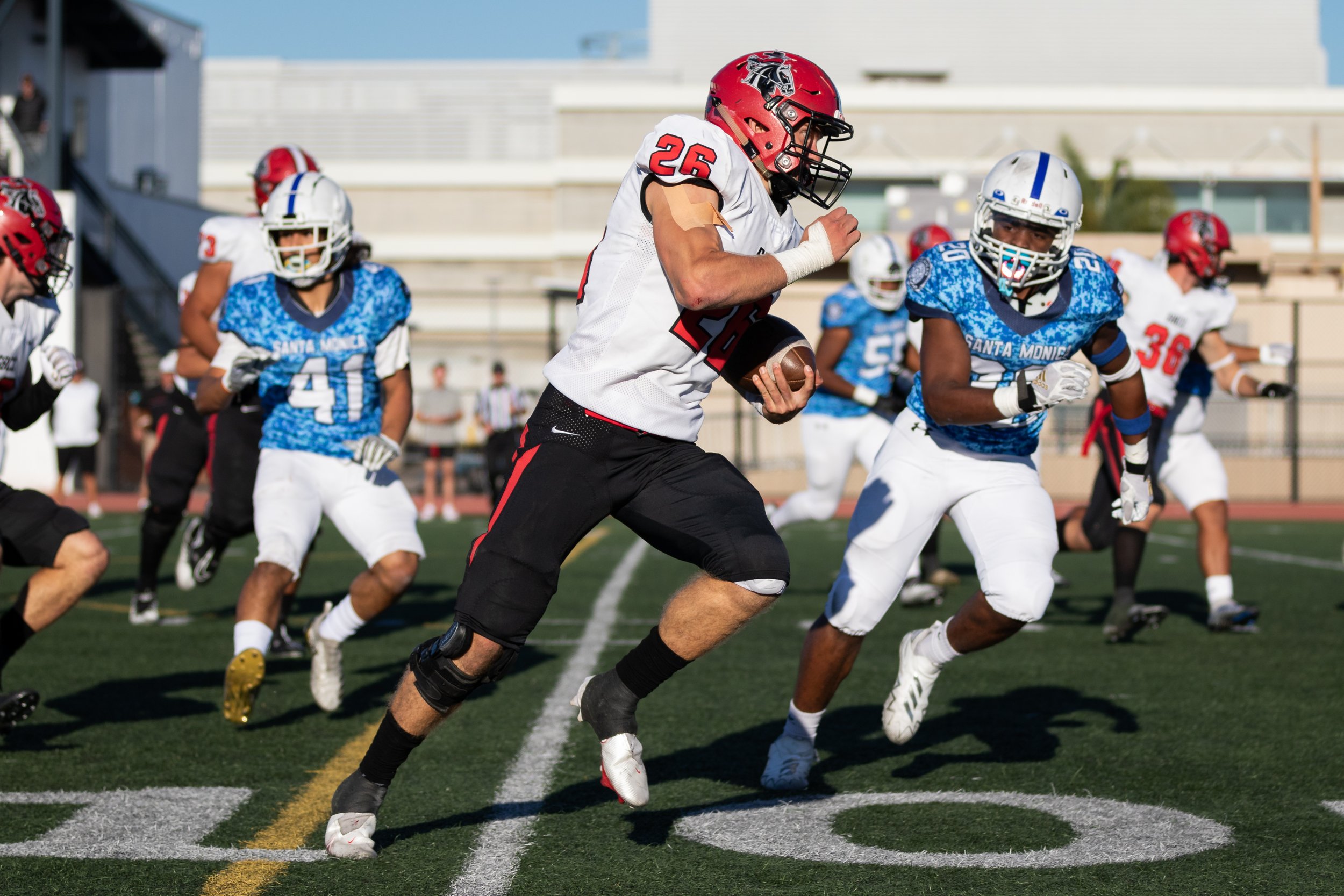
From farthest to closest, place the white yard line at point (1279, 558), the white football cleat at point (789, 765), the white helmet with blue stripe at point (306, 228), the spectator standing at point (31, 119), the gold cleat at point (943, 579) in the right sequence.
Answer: the spectator standing at point (31, 119)
the white yard line at point (1279, 558)
the gold cleat at point (943, 579)
the white helmet with blue stripe at point (306, 228)
the white football cleat at point (789, 765)

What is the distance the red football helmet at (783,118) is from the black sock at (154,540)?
17.4 ft

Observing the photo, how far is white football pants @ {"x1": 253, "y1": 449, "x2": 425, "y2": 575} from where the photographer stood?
5.50 metres

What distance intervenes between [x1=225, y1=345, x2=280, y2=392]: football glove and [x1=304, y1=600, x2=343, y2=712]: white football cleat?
2.93ft

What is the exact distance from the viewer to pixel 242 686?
16.3ft

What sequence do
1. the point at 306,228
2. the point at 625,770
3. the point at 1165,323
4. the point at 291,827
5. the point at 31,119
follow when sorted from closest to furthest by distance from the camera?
the point at 625,770 → the point at 291,827 → the point at 306,228 → the point at 1165,323 → the point at 31,119

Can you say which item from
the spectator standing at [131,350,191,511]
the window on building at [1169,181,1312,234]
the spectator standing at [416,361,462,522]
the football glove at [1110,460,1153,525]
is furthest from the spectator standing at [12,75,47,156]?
the window on building at [1169,181,1312,234]

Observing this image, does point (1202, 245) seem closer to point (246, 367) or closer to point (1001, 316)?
point (1001, 316)

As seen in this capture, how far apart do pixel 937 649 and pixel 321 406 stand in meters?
2.51

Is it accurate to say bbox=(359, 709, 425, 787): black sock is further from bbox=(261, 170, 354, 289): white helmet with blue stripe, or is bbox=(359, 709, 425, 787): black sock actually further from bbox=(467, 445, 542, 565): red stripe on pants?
bbox=(261, 170, 354, 289): white helmet with blue stripe

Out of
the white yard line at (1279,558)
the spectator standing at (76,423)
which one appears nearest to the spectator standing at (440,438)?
the spectator standing at (76,423)

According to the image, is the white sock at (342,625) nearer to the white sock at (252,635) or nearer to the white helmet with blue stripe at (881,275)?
the white sock at (252,635)

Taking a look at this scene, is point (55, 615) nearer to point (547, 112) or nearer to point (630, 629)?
point (630, 629)

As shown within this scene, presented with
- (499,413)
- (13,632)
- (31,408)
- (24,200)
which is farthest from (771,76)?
(499,413)

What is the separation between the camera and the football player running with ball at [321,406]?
216 inches
